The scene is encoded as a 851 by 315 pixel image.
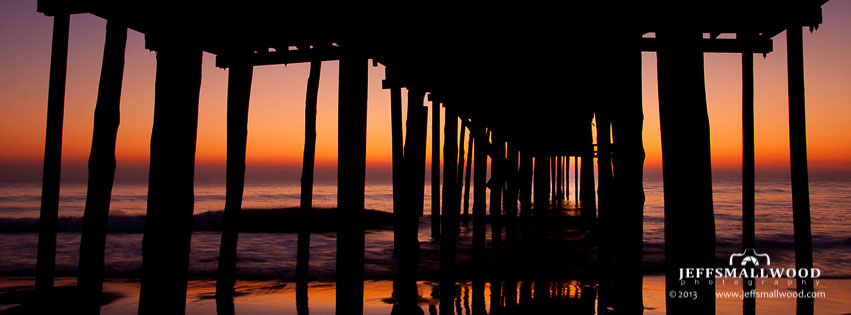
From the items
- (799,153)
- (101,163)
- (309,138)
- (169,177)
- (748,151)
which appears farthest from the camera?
(309,138)

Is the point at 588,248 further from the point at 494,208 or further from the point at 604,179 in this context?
the point at 604,179

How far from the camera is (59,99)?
14.7 ft

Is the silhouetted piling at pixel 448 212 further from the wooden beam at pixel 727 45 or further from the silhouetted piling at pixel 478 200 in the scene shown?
the wooden beam at pixel 727 45

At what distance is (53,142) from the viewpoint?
4500 mm

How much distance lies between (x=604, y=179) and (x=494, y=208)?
4.06 meters

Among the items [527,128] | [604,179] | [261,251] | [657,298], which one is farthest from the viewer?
[261,251]

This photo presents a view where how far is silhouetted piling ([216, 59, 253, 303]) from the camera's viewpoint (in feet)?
17.4

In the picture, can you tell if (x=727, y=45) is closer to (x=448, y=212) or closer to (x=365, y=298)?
(x=448, y=212)

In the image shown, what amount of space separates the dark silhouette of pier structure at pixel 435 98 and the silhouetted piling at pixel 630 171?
0.05 ft

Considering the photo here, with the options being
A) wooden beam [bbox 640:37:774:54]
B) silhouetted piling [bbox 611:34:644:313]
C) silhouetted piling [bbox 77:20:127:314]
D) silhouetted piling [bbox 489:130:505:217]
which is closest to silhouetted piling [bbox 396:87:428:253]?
silhouetted piling [bbox 611:34:644:313]

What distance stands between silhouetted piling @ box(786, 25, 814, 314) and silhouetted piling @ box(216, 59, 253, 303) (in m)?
4.82

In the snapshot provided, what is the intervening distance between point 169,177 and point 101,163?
2.22m

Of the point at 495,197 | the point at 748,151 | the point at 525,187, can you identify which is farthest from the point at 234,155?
the point at 525,187

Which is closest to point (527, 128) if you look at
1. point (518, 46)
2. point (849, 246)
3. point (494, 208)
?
point (494, 208)
